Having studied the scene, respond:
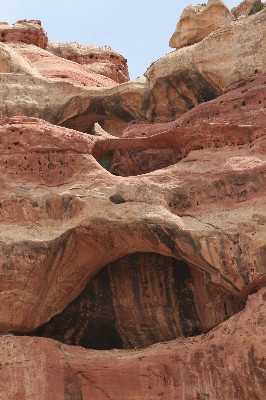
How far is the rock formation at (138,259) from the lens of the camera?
425 inches

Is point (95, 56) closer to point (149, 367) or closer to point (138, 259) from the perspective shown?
point (138, 259)

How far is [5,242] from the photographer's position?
11.8 meters

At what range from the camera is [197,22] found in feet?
86.2

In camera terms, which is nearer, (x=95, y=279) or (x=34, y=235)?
(x=34, y=235)

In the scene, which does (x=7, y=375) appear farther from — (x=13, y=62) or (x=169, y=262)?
(x=13, y=62)

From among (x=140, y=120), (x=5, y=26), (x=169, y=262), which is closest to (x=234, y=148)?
(x=169, y=262)

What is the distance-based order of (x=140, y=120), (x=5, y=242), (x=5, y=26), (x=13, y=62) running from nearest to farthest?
1. (x=5, y=242)
2. (x=140, y=120)
3. (x=13, y=62)
4. (x=5, y=26)

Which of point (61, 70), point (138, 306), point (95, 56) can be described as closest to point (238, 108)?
point (138, 306)

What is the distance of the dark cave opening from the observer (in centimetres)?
1273

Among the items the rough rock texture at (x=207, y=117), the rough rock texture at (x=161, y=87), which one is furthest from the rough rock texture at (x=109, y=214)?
the rough rock texture at (x=161, y=87)

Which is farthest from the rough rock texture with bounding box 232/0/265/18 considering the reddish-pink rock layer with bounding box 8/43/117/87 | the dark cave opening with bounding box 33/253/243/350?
the dark cave opening with bounding box 33/253/243/350

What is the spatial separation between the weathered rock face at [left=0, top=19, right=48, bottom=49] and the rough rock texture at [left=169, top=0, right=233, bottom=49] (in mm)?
6968

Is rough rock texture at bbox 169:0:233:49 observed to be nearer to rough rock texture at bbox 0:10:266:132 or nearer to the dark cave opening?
rough rock texture at bbox 0:10:266:132

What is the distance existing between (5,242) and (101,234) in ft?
6.20
